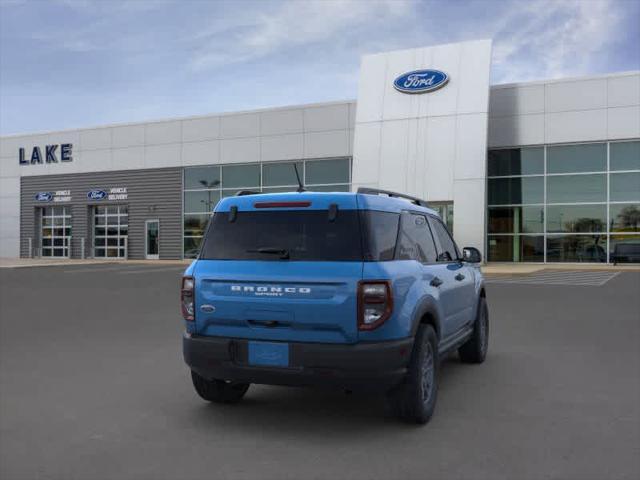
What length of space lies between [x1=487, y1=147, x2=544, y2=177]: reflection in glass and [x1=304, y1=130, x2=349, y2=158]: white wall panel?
6874 millimetres

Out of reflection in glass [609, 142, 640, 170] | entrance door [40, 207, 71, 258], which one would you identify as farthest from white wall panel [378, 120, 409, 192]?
entrance door [40, 207, 71, 258]

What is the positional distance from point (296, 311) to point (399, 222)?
1.20 metres

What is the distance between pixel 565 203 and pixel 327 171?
36.1ft

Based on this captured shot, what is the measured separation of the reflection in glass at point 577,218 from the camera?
1024 inches

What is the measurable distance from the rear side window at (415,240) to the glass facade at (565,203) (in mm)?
22662

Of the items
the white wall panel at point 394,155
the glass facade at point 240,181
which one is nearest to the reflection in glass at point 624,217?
the white wall panel at point 394,155

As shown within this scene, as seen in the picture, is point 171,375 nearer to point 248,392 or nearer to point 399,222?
point 248,392

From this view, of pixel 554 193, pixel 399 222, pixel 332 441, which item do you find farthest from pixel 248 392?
pixel 554 193

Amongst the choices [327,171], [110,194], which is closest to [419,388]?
[327,171]

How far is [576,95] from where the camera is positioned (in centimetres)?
2597

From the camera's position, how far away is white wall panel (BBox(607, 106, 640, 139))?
993 inches

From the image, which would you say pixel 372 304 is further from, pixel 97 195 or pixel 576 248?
pixel 97 195

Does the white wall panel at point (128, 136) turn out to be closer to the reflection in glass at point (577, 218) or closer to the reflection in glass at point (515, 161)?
the reflection in glass at point (515, 161)

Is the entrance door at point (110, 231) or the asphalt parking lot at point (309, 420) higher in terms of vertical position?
the entrance door at point (110, 231)
